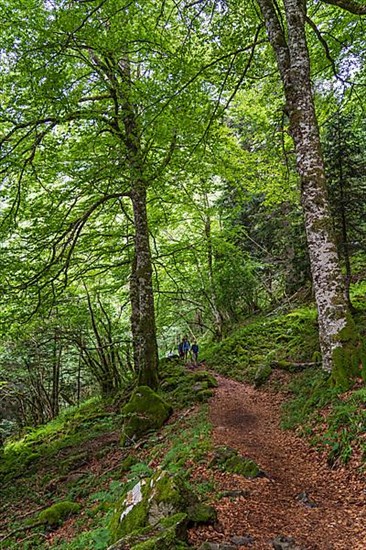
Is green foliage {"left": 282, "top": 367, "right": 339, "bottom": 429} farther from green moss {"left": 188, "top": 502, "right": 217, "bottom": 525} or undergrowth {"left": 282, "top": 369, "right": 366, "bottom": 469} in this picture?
green moss {"left": 188, "top": 502, "right": 217, "bottom": 525}

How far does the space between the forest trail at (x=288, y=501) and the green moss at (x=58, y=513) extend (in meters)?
2.78

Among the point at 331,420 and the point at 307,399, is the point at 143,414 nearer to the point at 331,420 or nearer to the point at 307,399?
the point at 307,399

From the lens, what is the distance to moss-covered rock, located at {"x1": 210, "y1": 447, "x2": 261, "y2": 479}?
5.18m

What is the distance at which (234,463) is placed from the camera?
5.47 m

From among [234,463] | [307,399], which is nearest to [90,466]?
[234,463]

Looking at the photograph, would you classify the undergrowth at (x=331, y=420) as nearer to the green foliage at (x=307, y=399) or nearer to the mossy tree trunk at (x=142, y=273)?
the green foliage at (x=307, y=399)

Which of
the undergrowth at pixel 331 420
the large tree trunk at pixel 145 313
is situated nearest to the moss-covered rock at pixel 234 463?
the undergrowth at pixel 331 420

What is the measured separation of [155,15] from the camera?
10.8 metres

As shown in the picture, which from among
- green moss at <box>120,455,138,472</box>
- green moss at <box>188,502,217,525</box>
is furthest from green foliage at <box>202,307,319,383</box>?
green moss at <box>188,502,217,525</box>

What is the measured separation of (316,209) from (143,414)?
6108mm

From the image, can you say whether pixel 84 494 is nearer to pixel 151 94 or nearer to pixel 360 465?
pixel 360 465

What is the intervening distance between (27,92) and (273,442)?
8536mm

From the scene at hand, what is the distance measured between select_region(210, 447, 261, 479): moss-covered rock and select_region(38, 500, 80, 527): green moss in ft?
9.48

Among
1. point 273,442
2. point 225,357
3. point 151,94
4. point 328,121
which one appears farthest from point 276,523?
point 225,357
